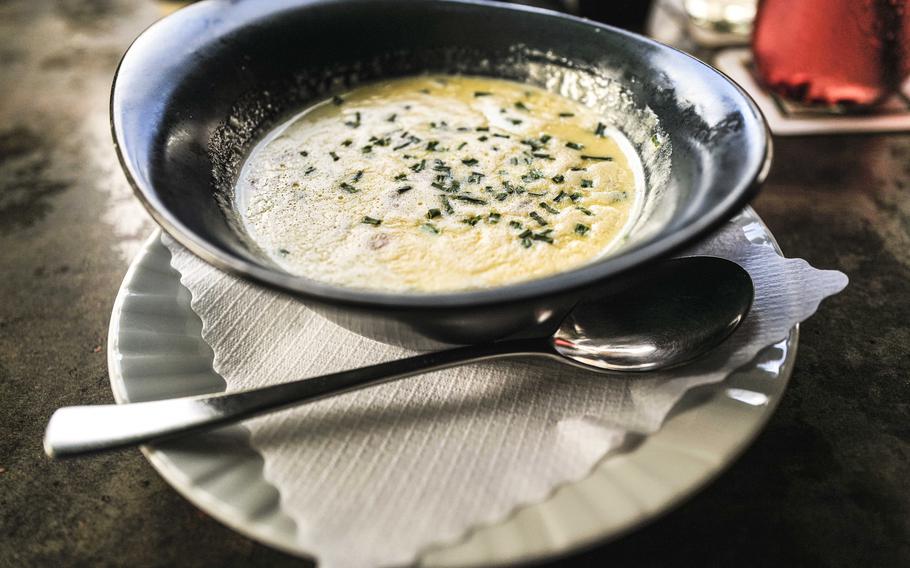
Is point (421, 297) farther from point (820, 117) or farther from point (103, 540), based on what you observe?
point (820, 117)

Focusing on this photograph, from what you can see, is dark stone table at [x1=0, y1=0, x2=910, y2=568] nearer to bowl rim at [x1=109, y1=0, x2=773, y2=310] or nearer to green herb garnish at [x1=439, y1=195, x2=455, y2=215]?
bowl rim at [x1=109, y1=0, x2=773, y2=310]

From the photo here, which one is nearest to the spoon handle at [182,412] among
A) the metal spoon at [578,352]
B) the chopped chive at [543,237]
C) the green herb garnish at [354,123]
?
the metal spoon at [578,352]

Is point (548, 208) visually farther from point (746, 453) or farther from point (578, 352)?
point (746, 453)

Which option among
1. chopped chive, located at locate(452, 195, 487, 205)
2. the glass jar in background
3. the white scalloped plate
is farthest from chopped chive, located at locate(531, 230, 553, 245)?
the glass jar in background

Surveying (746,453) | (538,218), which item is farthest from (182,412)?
(746,453)

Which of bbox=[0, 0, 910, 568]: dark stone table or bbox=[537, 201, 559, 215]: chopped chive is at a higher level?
bbox=[537, 201, 559, 215]: chopped chive

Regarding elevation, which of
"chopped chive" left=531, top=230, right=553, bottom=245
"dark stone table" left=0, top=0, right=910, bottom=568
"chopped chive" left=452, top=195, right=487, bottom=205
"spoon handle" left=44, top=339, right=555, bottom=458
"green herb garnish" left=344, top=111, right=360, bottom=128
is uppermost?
"chopped chive" left=531, top=230, right=553, bottom=245

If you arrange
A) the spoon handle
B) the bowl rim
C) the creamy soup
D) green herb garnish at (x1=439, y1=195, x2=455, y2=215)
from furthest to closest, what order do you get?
green herb garnish at (x1=439, y1=195, x2=455, y2=215) → the creamy soup → the spoon handle → the bowl rim
